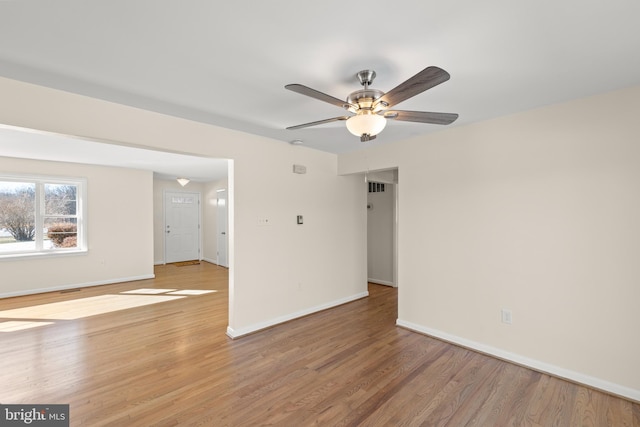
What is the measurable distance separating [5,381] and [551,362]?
472cm

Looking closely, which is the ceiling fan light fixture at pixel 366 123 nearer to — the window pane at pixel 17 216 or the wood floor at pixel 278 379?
the wood floor at pixel 278 379

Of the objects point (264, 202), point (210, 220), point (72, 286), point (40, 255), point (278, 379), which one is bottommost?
point (278, 379)

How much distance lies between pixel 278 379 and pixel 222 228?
5.75 m

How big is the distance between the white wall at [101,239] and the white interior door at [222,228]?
1749 millimetres

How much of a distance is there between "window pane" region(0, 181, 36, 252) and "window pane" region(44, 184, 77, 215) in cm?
18

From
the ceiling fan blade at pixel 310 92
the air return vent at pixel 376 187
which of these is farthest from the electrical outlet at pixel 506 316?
the air return vent at pixel 376 187

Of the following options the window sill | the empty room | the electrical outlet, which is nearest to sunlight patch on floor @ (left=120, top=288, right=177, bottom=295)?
the empty room

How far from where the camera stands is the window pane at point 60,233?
5.14 metres

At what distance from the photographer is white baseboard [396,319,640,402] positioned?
7.07ft

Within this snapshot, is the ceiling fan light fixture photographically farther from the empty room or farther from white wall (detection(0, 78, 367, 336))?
white wall (detection(0, 78, 367, 336))

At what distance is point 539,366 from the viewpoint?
251 cm

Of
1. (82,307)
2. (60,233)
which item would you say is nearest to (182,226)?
(60,233)

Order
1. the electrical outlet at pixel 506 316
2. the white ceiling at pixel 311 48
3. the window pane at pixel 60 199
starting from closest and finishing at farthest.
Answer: the white ceiling at pixel 311 48 < the electrical outlet at pixel 506 316 < the window pane at pixel 60 199

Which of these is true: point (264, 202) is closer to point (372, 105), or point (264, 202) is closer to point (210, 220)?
point (372, 105)
